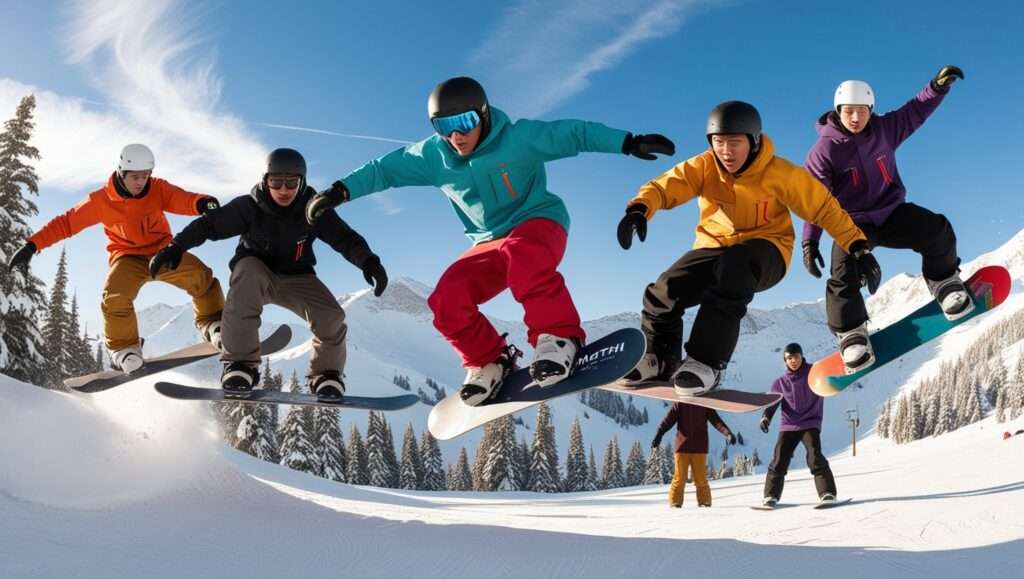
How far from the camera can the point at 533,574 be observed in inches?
199

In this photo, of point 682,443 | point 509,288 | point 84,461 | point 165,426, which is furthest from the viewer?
point 682,443

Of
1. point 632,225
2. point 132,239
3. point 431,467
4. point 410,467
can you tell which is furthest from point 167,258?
point 431,467

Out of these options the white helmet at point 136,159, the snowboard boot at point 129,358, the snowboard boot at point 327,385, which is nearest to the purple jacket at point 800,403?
the snowboard boot at point 327,385

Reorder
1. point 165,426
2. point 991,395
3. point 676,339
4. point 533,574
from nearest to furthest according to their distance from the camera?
point 533,574
point 676,339
point 165,426
point 991,395

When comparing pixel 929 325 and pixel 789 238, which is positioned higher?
pixel 789 238

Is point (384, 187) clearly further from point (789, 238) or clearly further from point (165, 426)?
point (165, 426)

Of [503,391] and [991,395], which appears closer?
[503,391]

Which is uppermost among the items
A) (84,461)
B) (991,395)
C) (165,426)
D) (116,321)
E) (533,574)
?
(991,395)

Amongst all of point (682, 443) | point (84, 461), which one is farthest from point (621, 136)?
point (682, 443)

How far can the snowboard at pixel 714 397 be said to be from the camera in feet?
19.0

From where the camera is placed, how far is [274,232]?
22.6 feet

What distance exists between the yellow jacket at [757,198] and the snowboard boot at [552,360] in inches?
47.6

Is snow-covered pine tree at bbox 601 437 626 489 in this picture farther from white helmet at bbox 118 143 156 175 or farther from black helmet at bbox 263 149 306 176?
black helmet at bbox 263 149 306 176

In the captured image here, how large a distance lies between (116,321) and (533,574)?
5.43 metres
